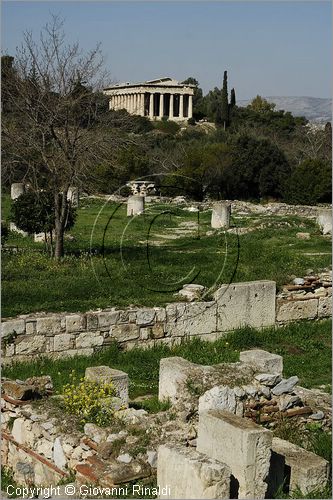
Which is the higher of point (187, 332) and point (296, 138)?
point (296, 138)

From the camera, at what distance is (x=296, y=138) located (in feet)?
202

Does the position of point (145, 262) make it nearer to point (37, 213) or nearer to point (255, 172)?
point (37, 213)

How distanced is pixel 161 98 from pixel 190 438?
8520 cm

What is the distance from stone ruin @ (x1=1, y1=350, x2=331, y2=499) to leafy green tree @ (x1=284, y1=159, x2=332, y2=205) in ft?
82.4

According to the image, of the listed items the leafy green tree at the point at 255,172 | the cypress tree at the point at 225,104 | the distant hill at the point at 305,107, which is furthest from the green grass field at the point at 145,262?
the cypress tree at the point at 225,104

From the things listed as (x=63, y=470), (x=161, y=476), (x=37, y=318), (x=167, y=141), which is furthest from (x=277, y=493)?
(x=167, y=141)

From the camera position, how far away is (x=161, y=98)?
296 ft

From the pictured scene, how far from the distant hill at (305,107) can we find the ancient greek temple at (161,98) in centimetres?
637

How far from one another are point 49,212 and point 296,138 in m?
45.2

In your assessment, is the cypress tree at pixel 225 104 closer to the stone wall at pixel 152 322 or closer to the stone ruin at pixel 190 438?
the stone wall at pixel 152 322

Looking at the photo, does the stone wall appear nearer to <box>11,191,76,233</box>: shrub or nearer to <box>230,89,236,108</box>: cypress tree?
<box>11,191,76,233</box>: shrub

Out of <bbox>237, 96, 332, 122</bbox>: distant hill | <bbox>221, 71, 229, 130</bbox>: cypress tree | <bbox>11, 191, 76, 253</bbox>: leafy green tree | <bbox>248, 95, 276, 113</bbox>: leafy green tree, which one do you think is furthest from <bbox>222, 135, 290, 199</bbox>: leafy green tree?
<bbox>248, 95, 276, 113</bbox>: leafy green tree

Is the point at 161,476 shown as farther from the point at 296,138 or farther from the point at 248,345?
the point at 296,138

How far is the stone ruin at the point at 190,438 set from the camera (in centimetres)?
579
